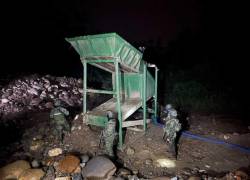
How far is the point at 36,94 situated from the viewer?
Result: 364 inches

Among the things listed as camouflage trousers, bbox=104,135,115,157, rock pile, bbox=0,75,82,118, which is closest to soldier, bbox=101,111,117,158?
camouflage trousers, bbox=104,135,115,157

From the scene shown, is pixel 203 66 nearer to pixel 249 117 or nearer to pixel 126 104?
pixel 249 117

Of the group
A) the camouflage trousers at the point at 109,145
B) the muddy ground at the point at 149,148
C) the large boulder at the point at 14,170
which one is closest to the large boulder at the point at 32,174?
the large boulder at the point at 14,170

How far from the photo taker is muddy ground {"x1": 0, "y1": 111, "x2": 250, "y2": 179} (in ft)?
15.6

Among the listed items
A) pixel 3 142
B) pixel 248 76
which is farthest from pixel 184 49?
pixel 3 142

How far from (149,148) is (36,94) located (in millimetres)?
5921

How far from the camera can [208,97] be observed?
10.8 metres

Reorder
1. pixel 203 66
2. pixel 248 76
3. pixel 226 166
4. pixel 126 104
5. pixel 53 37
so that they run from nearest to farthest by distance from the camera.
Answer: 1. pixel 226 166
2. pixel 126 104
3. pixel 248 76
4. pixel 203 66
5. pixel 53 37

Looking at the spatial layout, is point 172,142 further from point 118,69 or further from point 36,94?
point 36,94

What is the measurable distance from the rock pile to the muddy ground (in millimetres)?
1379

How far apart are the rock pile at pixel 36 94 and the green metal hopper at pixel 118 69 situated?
11.3 feet

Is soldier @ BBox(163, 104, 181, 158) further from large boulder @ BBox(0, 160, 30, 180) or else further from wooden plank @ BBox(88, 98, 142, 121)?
large boulder @ BBox(0, 160, 30, 180)

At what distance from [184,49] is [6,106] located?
46.9 feet

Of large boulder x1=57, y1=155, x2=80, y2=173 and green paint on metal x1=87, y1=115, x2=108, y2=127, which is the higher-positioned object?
green paint on metal x1=87, y1=115, x2=108, y2=127
